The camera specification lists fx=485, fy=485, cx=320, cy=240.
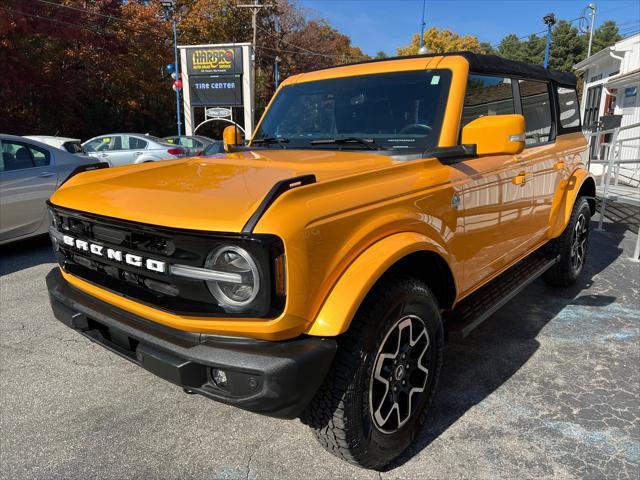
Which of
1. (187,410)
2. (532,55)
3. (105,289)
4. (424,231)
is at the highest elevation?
(532,55)

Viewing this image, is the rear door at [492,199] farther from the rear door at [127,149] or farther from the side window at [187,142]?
the side window at [187,142]

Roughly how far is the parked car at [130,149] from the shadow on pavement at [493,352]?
1104cm

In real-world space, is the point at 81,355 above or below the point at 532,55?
below

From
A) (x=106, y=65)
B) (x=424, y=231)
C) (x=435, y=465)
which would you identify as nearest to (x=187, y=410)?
(x=435, y=465)

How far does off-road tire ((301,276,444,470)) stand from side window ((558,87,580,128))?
306 cm

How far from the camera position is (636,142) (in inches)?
507

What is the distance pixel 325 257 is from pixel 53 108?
22966mm

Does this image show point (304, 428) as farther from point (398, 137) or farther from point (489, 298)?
point (398, 137)

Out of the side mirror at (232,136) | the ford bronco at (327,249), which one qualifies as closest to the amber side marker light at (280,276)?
the ford bronco at (327,249)

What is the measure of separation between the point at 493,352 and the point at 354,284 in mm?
2082

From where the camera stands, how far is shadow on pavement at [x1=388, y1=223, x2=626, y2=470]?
2.79 meters

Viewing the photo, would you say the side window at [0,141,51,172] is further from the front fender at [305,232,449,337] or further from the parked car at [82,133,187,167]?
the parked car at [82,133,187,167]

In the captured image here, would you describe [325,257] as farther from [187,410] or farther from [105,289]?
[187,410]

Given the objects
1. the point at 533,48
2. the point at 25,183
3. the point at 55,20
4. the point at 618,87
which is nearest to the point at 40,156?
the point at 25,183
